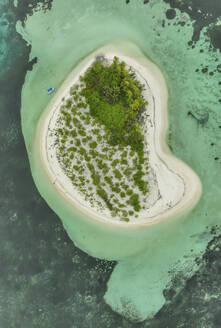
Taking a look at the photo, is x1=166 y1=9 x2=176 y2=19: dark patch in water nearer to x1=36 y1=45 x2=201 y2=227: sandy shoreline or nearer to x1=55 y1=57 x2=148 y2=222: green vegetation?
x1=36 y1=45 x2=201 y2=227: sandy shoreline

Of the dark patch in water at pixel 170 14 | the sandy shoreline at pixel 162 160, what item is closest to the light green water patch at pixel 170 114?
the dark patch in water at pixel 170 14

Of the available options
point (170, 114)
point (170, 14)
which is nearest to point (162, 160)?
point (170, 114)

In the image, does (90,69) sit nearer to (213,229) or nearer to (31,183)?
(31,183)

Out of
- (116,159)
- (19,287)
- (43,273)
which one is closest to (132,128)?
(116,159)

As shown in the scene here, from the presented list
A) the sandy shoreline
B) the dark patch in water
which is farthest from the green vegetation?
the dark patch in water

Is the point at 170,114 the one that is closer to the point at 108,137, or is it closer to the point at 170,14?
the point at 108,137
